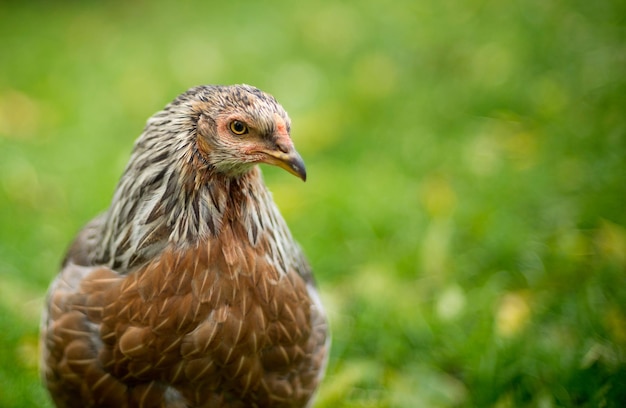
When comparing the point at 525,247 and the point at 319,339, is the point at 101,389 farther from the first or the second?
the point at 525,247

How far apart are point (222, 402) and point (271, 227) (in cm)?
63

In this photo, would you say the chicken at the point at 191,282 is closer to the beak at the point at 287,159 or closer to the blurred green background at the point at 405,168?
the beak at the point at 287,159

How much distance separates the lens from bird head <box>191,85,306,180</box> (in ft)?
7.14

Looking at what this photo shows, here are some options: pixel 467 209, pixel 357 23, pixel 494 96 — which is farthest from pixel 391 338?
pixel 357 23

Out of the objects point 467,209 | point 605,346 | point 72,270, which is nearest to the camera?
point 72,270

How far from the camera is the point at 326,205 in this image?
4.12 m

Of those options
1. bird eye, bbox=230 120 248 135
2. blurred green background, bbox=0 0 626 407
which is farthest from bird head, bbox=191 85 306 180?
blurred green background, bbox=0 0 626 407

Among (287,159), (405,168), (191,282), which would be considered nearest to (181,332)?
(191,282)

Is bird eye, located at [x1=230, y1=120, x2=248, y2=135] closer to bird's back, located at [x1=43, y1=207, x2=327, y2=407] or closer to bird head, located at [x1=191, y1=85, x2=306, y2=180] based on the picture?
bird head, located at [x1=191, y1=85, x2=306, y2=180]

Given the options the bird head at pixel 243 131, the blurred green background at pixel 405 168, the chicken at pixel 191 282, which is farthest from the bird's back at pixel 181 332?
the blurred green background at pixel 405 168

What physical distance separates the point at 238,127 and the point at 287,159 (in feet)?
0.61

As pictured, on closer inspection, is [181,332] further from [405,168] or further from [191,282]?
[405,168]

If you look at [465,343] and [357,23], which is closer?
[465,343]

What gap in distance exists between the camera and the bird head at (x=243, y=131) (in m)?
2.18
